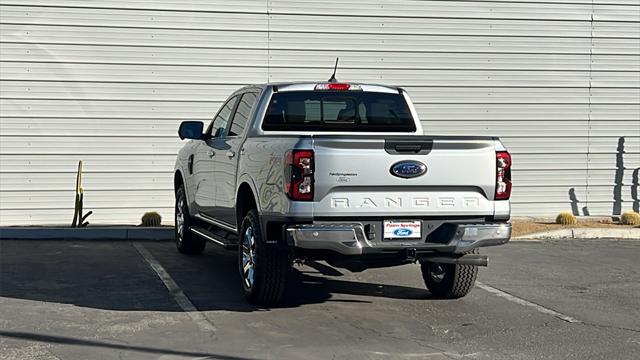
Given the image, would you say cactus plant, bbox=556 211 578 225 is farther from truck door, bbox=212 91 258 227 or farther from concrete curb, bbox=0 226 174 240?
truck door, bbox=212 91 258 227

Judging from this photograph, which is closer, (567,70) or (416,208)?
(416,208)

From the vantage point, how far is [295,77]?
1463 cm

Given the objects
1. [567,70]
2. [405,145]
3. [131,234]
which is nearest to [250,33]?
[131,234]

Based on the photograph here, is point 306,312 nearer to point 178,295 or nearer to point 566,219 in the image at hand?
point 178,295

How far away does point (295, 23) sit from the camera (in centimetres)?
1460

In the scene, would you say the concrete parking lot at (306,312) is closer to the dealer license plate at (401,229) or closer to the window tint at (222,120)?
the dealer license plate at (401,229)

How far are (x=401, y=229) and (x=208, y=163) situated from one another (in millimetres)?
3250

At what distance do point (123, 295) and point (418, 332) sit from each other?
2.86 metres

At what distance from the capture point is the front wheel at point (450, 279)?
27.7ft

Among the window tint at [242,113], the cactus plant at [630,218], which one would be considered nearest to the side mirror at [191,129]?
the window tint at [242,113]

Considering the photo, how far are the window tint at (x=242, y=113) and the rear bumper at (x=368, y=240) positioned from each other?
225 centimetres

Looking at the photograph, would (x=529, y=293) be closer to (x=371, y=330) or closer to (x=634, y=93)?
(x=371, y=330)

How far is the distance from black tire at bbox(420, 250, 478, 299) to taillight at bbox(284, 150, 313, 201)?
1.62m

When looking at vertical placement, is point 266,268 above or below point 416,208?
below
